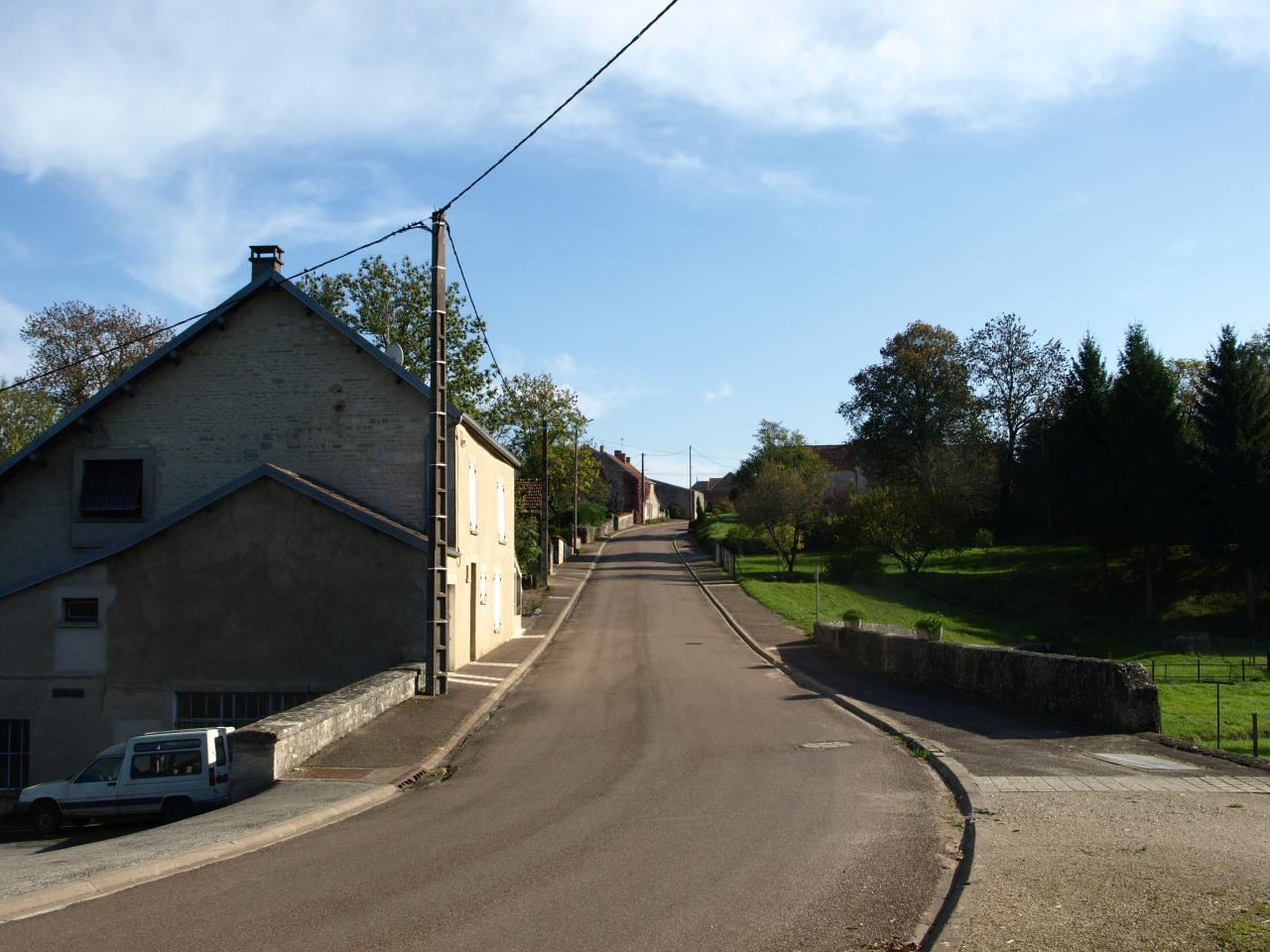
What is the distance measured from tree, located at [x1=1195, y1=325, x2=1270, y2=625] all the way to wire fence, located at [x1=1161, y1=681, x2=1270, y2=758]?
2236 cm

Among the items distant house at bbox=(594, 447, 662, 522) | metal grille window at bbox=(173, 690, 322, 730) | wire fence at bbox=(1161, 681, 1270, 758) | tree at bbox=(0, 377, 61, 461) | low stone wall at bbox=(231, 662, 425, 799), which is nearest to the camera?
low stone wall at bbox=(231, 662, 425, 799)

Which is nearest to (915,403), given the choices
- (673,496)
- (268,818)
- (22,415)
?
(22,415)

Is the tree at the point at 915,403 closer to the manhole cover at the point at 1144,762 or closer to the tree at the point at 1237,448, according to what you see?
the tree at the point at 1237,448

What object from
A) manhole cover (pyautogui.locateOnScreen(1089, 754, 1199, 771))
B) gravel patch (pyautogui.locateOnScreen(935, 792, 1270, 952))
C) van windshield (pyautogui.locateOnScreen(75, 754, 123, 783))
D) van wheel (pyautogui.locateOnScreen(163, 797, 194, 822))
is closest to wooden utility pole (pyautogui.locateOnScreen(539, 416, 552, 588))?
van windshield (pyautogui.locateOnScreen(75, 754, 123, 783))

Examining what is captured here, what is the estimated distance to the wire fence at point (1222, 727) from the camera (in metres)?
19.6

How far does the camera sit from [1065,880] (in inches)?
268

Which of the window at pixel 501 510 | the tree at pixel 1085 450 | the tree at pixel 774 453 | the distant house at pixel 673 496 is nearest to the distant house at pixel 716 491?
the distant house at pixel 673 496

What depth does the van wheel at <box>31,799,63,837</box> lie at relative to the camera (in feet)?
49.3

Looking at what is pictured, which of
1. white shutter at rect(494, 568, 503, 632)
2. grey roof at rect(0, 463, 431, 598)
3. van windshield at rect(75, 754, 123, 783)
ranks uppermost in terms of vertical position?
grey roof at rect(0, 463, 431, 598)

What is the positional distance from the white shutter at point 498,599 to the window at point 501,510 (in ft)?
3.91

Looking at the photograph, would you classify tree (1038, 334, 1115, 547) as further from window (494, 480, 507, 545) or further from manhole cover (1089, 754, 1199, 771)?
manhole cover (1089, 754, 1199, 771)

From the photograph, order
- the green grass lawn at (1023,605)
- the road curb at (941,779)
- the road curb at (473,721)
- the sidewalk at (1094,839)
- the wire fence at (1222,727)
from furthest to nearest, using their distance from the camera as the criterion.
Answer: the green grass lawn at (1023,605)
the wire fence at (1222,727)
the road curb at (473,721)
the road curb at (941,779)
the sidewalk at (1094,839)

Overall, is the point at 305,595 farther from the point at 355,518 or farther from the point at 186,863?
the point at 186,863

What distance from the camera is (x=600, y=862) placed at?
26.1 feet
